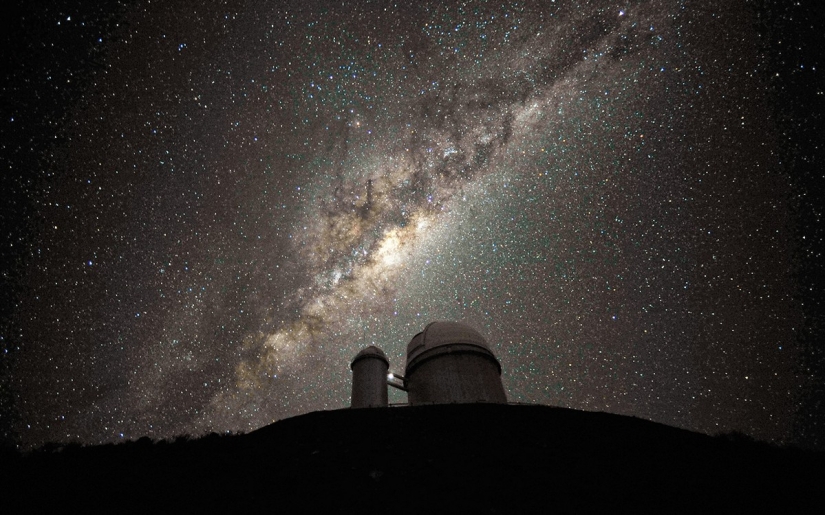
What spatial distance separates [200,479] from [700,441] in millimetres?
11580

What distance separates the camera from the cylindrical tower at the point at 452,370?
45.3 feet

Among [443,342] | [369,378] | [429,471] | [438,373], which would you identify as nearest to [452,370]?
[438,373]

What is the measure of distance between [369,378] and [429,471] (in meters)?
7.09

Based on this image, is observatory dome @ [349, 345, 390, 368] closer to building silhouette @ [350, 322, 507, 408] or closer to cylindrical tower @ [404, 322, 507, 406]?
building silhouette @ [350, 322, 507, 408]

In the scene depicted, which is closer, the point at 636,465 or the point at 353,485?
the point at 353,485

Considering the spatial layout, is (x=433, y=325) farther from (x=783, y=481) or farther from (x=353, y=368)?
(x=783, y=481)

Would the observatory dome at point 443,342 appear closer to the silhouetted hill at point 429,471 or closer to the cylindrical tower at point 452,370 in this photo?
the cylindrical tower at point 452,370

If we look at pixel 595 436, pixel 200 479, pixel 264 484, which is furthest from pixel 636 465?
pixel 200 479

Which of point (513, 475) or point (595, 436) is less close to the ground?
point (595, 436)

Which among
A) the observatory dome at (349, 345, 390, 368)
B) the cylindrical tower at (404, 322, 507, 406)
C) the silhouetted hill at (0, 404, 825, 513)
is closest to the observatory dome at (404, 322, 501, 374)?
the cylindrical tower at (404, 322, 507, 406)

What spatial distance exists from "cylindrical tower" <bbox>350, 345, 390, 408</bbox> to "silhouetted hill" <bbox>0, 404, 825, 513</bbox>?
2833 mm

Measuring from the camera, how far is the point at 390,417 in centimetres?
1107

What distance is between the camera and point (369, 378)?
46.9 feet

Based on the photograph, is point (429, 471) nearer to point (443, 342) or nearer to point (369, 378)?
point (369, 378)
